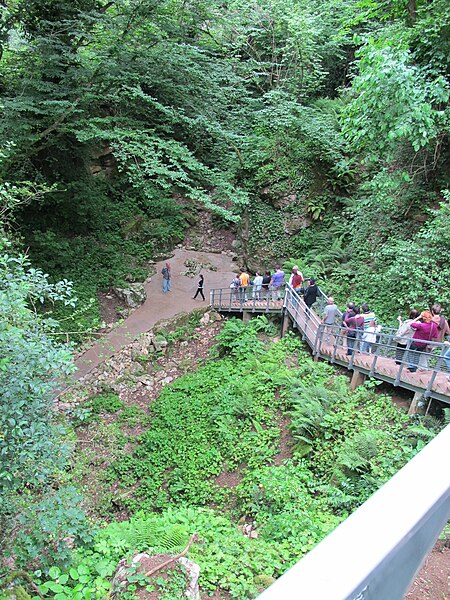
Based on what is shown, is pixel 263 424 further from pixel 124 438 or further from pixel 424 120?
pixel 424 120

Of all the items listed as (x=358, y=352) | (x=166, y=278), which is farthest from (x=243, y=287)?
(x=358, y=352)

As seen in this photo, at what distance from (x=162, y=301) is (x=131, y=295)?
1488 millimetres

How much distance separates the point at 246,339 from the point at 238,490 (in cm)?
614

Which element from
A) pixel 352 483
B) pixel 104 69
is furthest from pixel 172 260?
pixel 352 483

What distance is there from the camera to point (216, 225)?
24.2 meters

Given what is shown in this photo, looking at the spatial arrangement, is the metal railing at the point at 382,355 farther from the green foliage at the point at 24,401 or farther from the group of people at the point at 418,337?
the green foliage at the point at 24,401

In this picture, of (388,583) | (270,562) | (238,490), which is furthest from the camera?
(238,490)

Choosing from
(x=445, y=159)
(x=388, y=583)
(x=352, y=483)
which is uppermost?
(x=445, y=159)

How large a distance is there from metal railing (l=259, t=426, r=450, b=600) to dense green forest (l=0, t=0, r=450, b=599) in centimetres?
479

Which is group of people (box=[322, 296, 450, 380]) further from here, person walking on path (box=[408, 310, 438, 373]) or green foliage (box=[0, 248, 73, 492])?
green foliage (box=[0, 248, 73, 492])

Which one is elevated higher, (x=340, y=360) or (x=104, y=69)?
(x=104, y=69)

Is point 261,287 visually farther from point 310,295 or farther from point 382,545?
point 382,545

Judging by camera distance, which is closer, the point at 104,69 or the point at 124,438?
the point at 124,438

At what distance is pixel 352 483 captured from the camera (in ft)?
24.1
